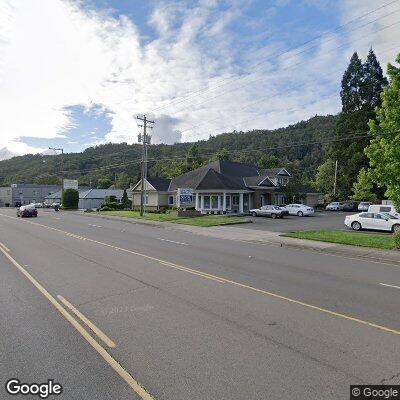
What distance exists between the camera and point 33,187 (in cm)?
11531

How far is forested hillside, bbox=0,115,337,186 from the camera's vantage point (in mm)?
70312

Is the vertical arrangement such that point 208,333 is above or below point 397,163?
below

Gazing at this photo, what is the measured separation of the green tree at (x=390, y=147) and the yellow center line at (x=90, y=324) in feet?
51.5

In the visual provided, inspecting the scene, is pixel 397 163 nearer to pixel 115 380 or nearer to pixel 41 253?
pixel 41 253

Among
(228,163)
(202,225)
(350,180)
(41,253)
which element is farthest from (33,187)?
(41,253)

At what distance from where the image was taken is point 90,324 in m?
6.41

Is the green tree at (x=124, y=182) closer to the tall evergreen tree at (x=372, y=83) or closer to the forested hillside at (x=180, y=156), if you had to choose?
the forested hillside at (x=180, y=156)

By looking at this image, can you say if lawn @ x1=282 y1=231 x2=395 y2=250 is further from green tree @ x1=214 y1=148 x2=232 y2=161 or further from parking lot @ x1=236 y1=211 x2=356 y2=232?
green tree @ x1=214 y1=148 x2=232 y2=161

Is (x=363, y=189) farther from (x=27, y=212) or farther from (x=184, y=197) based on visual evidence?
(x=27, y=212)

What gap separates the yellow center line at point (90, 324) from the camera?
5.68m

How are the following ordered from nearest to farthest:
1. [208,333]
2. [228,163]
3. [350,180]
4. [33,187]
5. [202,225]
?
[208,333] < [202,225] < [228,163] < [350,180] < [33,187]

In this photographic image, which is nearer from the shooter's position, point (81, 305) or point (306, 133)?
point (81, 305)

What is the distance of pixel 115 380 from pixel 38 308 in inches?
140

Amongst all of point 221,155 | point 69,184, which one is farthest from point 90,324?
point 69,184
